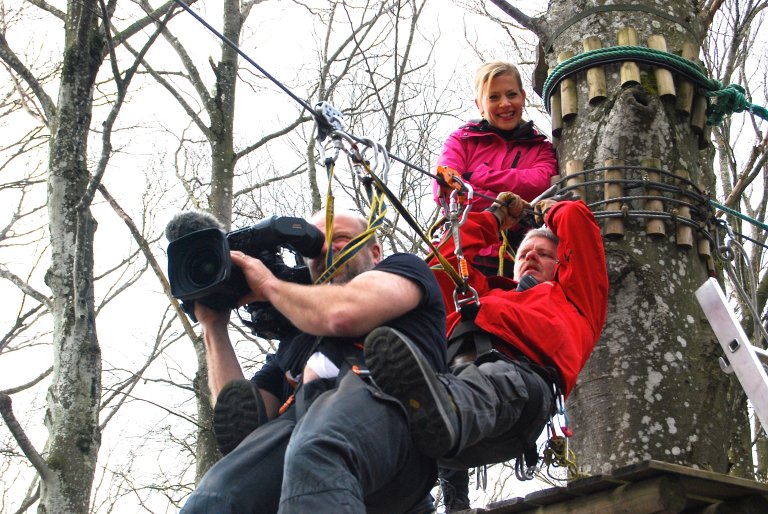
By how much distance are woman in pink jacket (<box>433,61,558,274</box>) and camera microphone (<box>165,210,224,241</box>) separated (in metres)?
1.56

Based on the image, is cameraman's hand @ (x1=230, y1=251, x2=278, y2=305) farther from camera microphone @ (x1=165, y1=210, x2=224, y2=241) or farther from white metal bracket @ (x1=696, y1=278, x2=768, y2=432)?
white metal bracket @ (x1=696, y1=278, x2=768, y2=432)

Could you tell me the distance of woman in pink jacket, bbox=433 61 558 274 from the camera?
13.9ft

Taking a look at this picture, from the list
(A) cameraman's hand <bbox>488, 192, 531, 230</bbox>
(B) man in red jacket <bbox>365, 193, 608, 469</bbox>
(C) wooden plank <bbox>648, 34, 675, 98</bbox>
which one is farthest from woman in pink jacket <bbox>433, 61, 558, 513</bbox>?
(C) wooden plank <bbox>648, 34, 675, 98</bbox>

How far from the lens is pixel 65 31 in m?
4.83

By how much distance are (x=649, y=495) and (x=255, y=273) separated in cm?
137

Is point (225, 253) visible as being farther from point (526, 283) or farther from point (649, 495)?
point (649, 495)

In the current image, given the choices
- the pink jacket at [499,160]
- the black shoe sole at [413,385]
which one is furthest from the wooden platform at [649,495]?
the pink jacket at [499,160]

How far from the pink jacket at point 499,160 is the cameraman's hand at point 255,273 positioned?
4.68 feet

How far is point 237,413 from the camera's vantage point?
9.90 ft

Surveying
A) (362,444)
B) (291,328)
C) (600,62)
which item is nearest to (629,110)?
(600,62)

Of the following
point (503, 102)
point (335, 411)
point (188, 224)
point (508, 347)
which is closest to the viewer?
point (335, 411)

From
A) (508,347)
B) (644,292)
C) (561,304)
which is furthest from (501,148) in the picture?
(508,347)

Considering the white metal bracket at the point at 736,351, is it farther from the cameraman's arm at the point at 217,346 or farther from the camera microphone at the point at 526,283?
the cameraman's arm at the point at 217,346

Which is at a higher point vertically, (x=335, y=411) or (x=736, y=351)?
(x=736, y=351)
